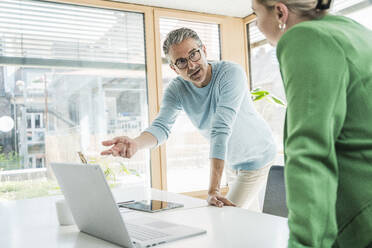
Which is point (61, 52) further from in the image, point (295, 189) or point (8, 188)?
point (295, 189)

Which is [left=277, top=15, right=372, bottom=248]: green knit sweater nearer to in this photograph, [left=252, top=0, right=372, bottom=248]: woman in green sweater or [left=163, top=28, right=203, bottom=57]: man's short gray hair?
[left=252, top=0, right=372, bottom=248]: woman in green sweater

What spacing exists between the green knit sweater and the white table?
1.11 feet

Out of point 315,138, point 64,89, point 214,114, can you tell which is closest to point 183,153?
point 64,89

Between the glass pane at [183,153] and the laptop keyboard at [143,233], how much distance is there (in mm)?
3113

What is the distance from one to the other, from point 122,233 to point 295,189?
550 millimetres

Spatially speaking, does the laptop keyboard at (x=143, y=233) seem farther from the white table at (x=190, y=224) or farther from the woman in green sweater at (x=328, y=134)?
the woman in green sweater at (x=328, y=134)

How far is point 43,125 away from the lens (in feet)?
12.2

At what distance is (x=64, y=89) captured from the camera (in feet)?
12.6

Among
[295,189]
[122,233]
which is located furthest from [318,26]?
[122,233]

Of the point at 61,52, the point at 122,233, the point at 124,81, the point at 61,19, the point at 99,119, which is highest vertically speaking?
the point at 61,19

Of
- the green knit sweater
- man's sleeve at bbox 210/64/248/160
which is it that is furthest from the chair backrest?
the green knit sweater

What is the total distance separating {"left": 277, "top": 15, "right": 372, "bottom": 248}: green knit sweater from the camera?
25.2 inches

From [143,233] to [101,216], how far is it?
5.9 inches

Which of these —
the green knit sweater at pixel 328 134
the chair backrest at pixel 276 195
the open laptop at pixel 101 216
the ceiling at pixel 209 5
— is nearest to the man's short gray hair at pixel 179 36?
the chair backrest at pixel 276 195
